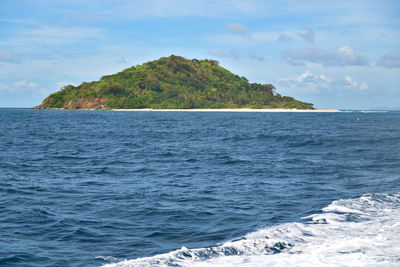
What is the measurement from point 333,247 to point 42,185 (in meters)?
14.8

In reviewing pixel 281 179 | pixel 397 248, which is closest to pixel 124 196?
pixel 281 179

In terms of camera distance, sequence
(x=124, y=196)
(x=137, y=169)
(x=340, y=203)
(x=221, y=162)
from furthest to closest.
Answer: (x=221, y=162) → (x=137, y=169) → (x=124, y=196) → (x=340, y=203)

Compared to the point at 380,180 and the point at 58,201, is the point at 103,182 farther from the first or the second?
the point at 380,180

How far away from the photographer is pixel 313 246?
35.6ft

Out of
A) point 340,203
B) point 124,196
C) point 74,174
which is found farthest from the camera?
point 74,174

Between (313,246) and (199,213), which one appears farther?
(199,213)

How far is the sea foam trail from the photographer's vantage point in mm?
9656

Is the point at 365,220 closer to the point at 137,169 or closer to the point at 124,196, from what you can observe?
the point at 124,196

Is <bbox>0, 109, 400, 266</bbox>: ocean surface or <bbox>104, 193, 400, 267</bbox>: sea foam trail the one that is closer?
<bbox>104, 193, 400, 267</bbox>: sea foam trail

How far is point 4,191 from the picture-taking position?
1822 centimetres

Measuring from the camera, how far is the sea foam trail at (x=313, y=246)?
31.7 ft

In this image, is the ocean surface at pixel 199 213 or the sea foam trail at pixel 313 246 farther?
the ocean surface at pixel 199 213

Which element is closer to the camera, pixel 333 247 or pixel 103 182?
pixel 333 247

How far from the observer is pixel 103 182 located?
20484 mm
